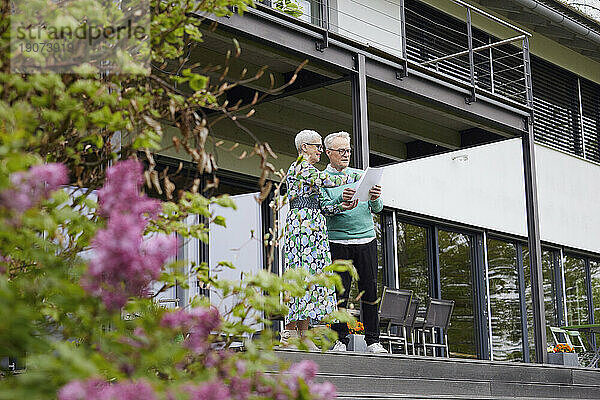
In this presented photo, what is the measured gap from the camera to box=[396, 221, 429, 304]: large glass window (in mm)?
11102

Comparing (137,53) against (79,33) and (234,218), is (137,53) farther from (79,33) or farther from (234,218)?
(234,218)

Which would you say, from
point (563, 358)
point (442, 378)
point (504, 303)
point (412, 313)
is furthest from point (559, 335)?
point (442, 378)

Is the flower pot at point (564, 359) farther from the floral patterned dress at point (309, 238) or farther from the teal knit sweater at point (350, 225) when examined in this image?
the floral patterned dress at point (309, 238)

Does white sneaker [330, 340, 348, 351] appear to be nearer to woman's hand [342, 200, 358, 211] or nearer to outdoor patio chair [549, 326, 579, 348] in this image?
woman's hand [342, 200, 358, 211]

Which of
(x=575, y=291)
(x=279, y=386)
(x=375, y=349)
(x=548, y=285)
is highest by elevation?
(x=548, y=285)

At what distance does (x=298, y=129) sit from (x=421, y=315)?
2.43 m

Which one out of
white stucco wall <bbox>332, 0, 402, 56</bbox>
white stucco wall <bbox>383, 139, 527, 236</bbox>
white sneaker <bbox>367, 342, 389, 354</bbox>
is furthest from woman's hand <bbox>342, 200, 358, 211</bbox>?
white stucco wall <bbox>383, 139, 527, 236</bbox>

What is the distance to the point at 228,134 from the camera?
8922 mm

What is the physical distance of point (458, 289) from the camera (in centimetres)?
1180

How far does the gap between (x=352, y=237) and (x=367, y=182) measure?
1.72 ft

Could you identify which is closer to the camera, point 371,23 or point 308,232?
point 308,232

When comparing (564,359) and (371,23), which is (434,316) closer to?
(564,359)

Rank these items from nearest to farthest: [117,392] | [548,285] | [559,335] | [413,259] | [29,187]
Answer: [117,392] → [29,187] → [413,259] → [559,335] → [548,285]

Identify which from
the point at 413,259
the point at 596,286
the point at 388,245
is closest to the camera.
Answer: the point at 388,245
